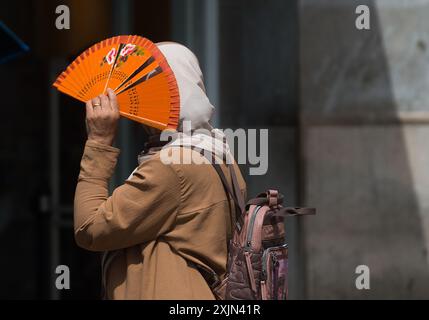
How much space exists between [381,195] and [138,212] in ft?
10.8

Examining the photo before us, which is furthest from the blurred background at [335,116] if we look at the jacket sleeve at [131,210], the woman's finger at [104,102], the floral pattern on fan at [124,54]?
the jacket sleeve at [131,210]

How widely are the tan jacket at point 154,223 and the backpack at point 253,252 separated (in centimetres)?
4

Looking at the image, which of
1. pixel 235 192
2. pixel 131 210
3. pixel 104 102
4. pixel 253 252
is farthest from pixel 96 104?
pixel 253 252

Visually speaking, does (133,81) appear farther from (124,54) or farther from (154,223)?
(154,223)

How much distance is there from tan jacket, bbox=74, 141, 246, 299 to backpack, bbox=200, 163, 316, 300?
0.04 m

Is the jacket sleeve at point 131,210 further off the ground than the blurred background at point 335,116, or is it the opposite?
the blurred background at point 335,116

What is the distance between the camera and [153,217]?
8.96 feet

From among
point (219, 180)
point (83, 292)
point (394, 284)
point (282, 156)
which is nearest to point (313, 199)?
point (282, 156)

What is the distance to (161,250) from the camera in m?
2.77

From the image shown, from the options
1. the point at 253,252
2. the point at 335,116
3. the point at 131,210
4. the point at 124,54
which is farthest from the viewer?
the point at 335,116

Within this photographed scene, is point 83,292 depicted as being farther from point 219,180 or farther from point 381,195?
point 219,180

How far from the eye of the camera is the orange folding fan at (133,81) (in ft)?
9.39

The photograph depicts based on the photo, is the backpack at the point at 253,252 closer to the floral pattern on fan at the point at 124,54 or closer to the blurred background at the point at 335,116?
the floral pattern on fan at the point at 124,54

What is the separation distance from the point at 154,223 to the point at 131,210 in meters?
0.09
